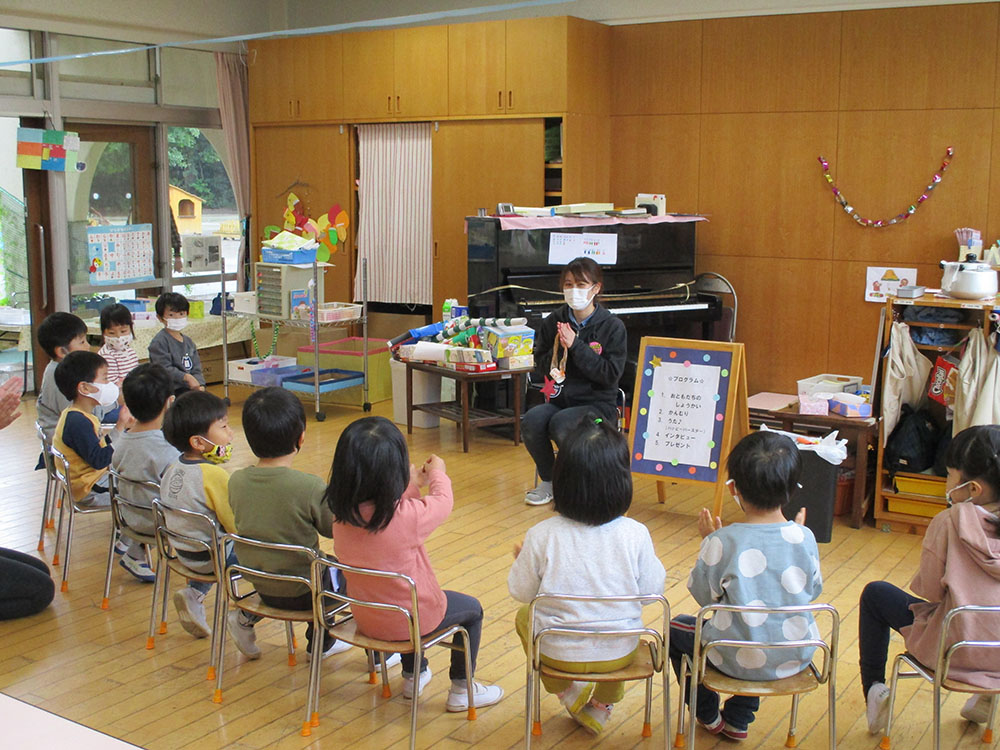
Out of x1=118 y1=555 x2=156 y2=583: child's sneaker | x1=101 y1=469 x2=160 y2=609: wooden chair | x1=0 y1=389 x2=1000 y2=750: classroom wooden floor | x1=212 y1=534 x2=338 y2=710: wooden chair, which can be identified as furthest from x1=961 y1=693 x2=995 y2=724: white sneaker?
x1=118 y1=555 x2=156 y2=583: child's sneaker

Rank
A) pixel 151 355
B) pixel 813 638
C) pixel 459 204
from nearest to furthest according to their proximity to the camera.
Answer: pixel 813 638, pixel 151 355, pixel 459 204

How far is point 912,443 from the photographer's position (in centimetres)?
473

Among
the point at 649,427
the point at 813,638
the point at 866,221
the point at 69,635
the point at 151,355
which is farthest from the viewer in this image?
the point at 866,221

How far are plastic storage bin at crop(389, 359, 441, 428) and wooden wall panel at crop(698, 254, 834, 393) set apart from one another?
6.90 ft

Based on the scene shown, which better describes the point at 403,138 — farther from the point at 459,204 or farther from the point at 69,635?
the point at 69,635

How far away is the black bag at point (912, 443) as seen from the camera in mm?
4730

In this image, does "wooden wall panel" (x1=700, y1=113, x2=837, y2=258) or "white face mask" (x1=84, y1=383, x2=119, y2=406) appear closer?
"white face mask" (x1=84, y1=383, x2=119, y2=406)

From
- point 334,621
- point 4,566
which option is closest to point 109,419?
point 4,566

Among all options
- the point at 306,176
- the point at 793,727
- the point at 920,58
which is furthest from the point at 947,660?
the point at 306,176

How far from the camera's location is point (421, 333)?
657cm

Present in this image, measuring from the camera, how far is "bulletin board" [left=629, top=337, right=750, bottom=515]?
15.8ft

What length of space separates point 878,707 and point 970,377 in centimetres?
204

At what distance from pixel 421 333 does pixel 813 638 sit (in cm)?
425

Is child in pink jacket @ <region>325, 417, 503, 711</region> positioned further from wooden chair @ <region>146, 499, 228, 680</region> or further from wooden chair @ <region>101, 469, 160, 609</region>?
wooden chair @ <region>101, 469, 160, 609</region>
